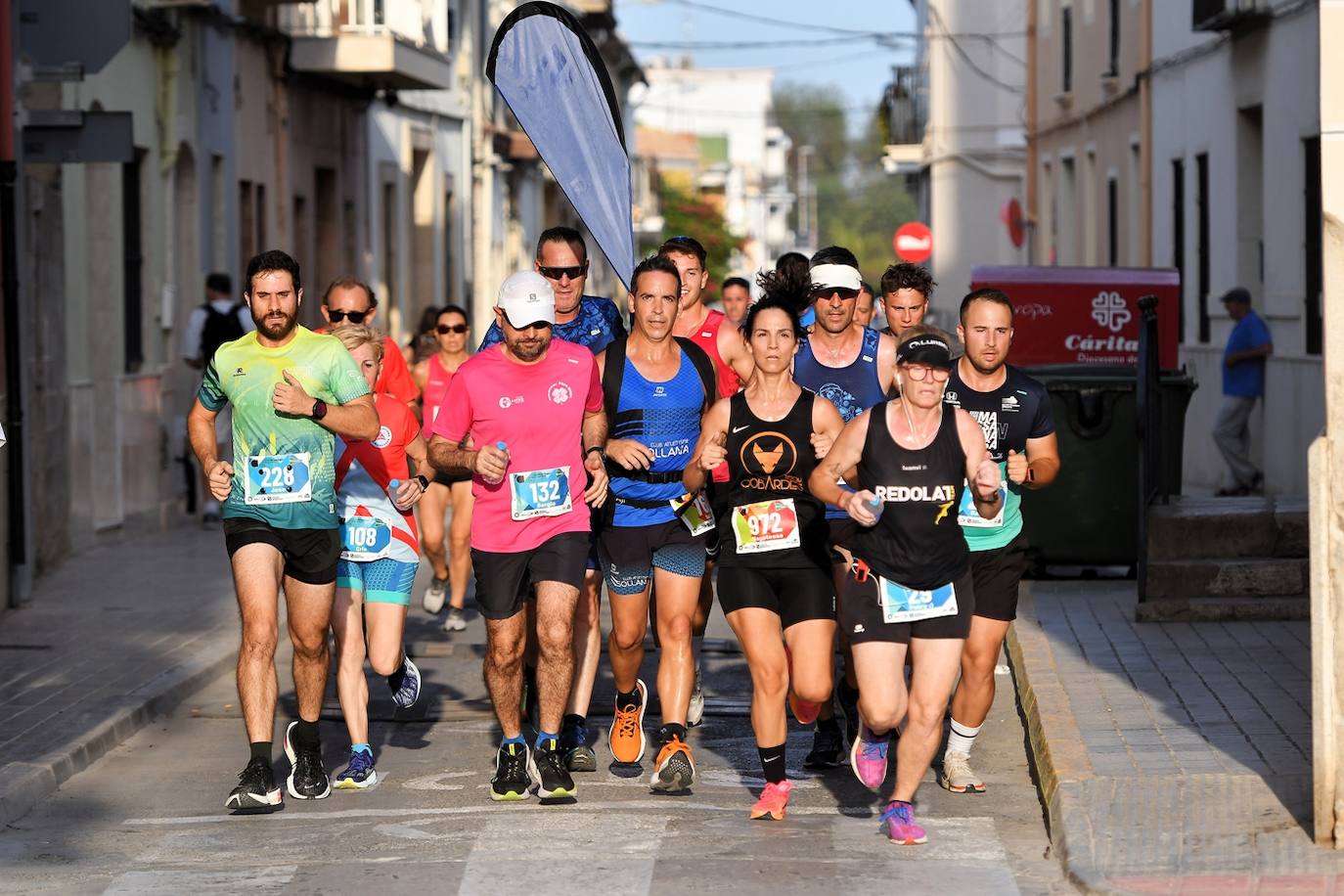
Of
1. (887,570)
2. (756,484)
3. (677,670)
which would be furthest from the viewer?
(677,670)

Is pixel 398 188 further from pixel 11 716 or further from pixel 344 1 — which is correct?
pixel 11 716

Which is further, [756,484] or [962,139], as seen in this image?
[962,139]

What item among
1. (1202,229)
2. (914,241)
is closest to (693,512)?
(1202,229)

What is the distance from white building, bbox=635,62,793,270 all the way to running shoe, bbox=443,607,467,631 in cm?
11054

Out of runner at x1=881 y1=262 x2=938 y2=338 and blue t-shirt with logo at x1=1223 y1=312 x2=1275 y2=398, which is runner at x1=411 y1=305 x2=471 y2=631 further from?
blue t-shirt with logo at x1=1223 y1=312 x2=1275 y2=398

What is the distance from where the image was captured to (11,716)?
1016 cm

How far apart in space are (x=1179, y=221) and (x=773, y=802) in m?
19.7

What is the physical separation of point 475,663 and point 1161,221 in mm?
17281

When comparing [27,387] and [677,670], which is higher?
[27,387]

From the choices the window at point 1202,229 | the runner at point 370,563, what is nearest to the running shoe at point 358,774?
the runner at point 370,563

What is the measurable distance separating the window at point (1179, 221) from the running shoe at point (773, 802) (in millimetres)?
18800

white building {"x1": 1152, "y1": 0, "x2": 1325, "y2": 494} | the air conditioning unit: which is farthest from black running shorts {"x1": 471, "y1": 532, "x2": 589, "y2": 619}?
the air conditioning unit

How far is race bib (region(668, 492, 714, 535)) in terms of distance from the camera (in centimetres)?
881

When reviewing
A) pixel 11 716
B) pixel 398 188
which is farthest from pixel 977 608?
pixel 398 188
